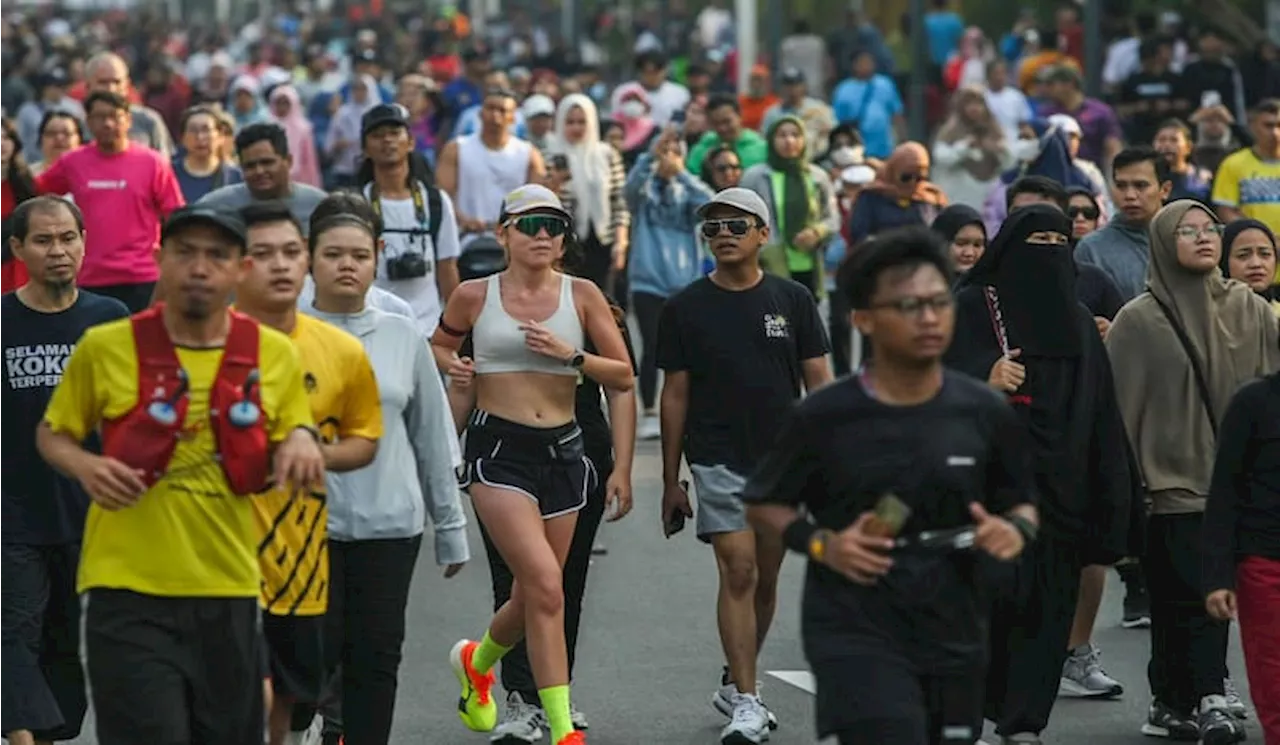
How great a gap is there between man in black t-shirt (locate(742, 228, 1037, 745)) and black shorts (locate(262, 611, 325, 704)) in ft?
5.15

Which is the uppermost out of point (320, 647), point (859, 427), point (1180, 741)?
point (859, 427)

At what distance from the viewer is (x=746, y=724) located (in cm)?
1012

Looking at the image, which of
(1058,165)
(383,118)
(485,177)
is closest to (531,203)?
(383,118)

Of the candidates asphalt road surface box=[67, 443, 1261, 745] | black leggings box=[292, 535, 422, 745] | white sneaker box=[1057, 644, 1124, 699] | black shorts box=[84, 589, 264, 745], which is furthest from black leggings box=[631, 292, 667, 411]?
black shorts box=[84, 589, 264, 745]

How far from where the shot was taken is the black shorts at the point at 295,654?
824 cm

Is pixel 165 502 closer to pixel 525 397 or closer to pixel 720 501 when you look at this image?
pixel 525 397

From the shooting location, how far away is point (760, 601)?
10.5 m

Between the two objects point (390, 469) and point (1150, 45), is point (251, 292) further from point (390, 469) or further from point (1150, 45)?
point (1150, 45)

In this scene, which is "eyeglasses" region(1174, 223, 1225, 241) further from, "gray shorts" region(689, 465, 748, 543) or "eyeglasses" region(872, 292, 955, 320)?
"eyeglasses" region(872, 292, 955, 320)

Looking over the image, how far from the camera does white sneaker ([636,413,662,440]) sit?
18.2 metres

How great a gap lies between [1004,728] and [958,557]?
236cm

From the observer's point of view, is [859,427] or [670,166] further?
[670,166]

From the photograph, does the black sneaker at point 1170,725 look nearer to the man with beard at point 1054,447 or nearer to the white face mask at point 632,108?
the man with beard at point 1054,447

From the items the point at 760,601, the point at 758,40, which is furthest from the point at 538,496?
the point at 758,40
